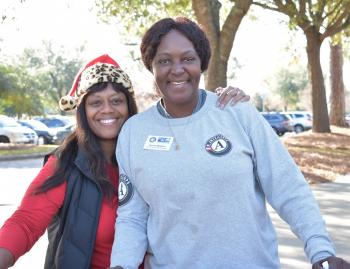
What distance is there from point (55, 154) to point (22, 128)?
2616 cm

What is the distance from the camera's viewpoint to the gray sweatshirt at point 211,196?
2375 mm

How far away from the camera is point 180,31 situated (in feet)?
8.71

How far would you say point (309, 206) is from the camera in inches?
94.8

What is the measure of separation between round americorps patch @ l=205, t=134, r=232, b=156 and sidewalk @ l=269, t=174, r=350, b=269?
11.4 ft

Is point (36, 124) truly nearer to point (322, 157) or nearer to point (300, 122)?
point (300, 122)

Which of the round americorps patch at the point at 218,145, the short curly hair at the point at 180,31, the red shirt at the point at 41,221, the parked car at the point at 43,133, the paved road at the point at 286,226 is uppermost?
the short curly hair at the point at 180,31

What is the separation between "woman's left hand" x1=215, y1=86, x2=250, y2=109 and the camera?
8.59 feet

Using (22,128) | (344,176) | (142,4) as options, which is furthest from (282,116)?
(344,176)

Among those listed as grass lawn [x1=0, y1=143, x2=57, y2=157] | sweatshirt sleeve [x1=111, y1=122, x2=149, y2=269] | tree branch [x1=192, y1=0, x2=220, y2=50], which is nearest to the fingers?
sweatshirt sleeve [x1=111, y1=122, x2=149, y2=269]

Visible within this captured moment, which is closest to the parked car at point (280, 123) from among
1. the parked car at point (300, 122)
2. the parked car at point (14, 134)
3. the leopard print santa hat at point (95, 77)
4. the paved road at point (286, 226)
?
the parked car at point (300, 122)

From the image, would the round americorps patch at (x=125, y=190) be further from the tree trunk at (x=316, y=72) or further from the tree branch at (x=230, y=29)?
the tree trunk at (x=316, y=72)

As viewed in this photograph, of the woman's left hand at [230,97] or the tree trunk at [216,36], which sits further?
the tree trunk at [216,36]

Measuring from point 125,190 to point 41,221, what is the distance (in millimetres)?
413

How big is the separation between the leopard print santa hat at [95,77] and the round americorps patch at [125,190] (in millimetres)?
603
